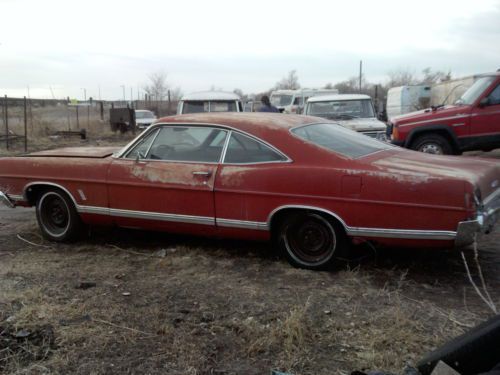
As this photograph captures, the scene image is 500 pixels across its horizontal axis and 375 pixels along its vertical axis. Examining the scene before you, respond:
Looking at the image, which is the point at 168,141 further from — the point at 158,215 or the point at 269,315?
the point at 269,315

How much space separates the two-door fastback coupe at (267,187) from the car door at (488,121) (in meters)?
4.55

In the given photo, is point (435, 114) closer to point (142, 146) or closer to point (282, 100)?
point (142, 146)

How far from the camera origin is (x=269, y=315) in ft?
11.1

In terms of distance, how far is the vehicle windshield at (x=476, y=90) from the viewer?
28.6 feet

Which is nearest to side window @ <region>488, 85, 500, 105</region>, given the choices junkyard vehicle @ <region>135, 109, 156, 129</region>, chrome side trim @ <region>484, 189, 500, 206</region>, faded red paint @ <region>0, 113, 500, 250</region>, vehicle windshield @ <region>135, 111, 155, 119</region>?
faded red paint @ <region>0, 113, 500, 250</region>

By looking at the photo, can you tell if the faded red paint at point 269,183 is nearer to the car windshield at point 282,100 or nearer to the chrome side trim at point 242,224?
the chrome side trim at point 242,224

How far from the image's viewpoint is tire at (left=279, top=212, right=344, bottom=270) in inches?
160

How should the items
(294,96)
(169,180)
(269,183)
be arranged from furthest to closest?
(294,96)
(169,180)
(269,183)

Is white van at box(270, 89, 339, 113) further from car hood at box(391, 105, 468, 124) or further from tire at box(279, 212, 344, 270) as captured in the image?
tire at box(279, 212, 344, 270)

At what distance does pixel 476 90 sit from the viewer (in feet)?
29.2

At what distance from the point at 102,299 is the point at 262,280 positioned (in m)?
1.23

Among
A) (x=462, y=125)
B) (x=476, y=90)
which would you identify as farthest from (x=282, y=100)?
(x=462, y=125)

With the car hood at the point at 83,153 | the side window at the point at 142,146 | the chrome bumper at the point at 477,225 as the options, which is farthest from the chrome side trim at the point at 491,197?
the car hood at the point at 83,153

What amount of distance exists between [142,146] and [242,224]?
53.5 inches
